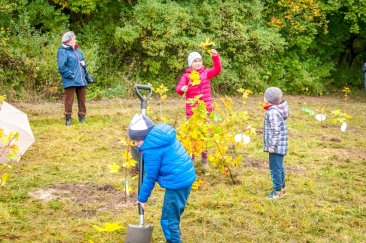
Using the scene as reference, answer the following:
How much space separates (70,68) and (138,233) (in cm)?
554

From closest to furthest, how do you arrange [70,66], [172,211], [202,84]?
[172,211] < [202,84] < [70,66]

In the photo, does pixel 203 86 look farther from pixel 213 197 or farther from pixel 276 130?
pixel 213 197

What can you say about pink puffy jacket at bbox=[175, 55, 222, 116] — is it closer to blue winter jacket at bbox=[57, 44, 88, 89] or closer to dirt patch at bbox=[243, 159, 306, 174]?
dirt patch at bbox=[243, 159, 306, 174]

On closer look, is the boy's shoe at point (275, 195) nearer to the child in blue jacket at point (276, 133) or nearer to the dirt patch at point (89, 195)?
the child in blue jacket at point (276, 133)

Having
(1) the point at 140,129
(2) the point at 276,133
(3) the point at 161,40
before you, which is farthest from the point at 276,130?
(3) the point at 161,40

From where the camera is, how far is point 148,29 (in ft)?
44.5

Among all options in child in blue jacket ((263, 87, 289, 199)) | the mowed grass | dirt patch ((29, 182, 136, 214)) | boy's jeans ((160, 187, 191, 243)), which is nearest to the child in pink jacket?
the mowed grass

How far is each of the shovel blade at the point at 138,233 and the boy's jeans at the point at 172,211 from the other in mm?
154

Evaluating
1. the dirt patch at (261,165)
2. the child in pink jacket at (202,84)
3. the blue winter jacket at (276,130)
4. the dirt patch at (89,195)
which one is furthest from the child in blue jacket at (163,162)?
the dirt patch at (261,165)

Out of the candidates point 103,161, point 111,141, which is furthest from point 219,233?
Result: point 111,141

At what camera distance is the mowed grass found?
15.1ft

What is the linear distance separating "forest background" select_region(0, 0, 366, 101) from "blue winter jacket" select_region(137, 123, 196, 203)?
8.98 meters

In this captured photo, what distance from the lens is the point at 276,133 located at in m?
5.38

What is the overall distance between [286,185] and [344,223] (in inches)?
47.5
